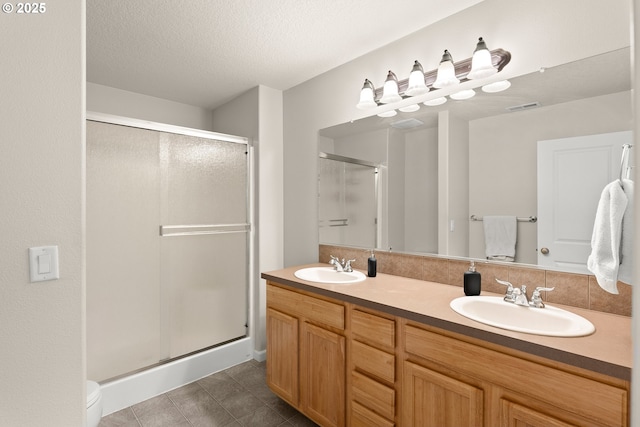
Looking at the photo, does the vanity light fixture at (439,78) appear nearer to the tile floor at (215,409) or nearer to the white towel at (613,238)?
the white towel at (613,238)

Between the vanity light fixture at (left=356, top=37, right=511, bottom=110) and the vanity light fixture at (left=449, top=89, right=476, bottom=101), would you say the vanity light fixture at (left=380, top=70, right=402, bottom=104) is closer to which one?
the vanity light fixture at (left=356, top=37, right=511, bottom=110)

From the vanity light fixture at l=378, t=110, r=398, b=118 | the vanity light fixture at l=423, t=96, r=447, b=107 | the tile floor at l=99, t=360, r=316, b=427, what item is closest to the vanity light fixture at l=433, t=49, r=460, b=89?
the vanity light fixture at l=423, t=96, r=447, b=107

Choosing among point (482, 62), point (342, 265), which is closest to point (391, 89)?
point (482, 62)

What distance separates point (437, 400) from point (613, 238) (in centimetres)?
91

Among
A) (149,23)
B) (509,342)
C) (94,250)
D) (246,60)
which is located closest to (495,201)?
(509,342)

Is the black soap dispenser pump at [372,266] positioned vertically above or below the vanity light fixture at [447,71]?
below

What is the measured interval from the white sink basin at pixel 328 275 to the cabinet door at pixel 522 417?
1.01m

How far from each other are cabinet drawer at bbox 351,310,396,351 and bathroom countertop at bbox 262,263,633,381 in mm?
62

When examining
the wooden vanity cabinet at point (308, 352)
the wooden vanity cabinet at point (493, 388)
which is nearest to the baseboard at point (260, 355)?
the wooden vanity cabinet at point (308, 352)

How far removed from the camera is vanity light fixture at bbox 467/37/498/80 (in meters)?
1.59

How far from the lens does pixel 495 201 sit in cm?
168

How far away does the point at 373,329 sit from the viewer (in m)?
1.52

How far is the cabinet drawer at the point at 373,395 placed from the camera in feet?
4.75

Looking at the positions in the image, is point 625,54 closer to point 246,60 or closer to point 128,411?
point 246,60
